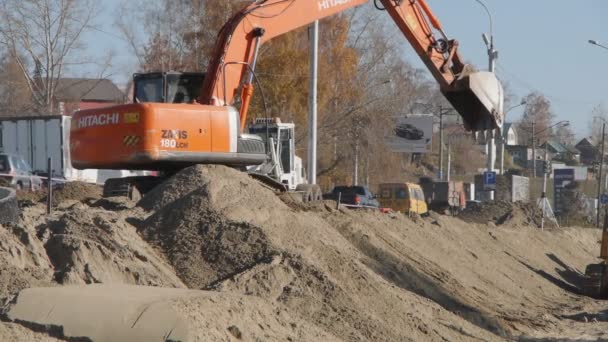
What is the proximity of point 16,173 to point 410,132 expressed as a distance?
54.8 metres

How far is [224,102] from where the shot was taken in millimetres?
17062

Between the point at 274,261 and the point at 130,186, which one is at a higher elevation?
the point at 130,186

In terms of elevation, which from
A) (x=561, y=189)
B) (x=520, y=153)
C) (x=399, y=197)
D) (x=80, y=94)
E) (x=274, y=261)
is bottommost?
(x=561, y=189)

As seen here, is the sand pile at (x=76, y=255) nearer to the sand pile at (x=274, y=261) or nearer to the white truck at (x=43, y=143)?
the sand pile at (x=274, y=261)

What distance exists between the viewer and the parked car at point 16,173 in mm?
29266

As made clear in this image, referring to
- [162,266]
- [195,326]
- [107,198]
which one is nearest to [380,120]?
[107,198]

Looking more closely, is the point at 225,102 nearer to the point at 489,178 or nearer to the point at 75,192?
the point at 75,192

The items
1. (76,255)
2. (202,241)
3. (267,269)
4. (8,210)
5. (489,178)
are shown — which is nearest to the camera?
Result: (76,255)

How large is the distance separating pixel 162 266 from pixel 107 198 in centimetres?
543

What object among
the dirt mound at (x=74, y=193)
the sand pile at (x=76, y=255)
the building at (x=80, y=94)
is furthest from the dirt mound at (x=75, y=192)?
the building at (x=80, y=94)

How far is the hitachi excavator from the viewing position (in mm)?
15445

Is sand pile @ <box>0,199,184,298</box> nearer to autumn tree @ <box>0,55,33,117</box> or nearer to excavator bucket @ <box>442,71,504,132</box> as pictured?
excavator bucket @ <box>442,71,504,132</box>

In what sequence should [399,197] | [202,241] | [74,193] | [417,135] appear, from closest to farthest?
[202,241] < [74,193] < [399,197] < [417,135]

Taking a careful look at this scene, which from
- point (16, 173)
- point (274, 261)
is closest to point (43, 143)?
point (16, 173)
